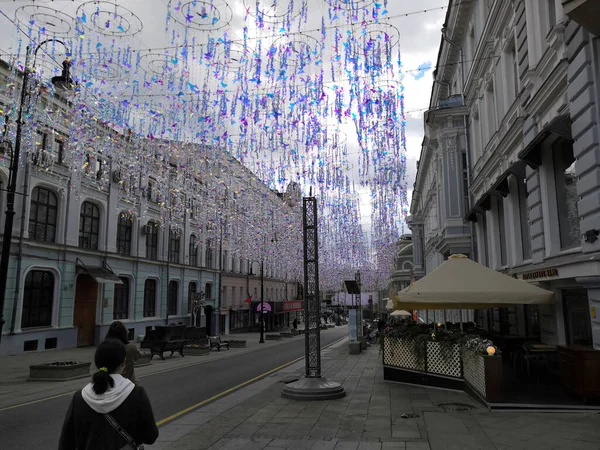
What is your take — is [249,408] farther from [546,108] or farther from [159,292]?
[159,292]

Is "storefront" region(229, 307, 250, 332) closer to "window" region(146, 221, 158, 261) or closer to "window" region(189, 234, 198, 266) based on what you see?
"window" region(189, 234, 198, 266)

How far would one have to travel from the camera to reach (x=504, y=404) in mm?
9312

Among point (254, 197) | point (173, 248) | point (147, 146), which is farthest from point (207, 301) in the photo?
point (147, 146)

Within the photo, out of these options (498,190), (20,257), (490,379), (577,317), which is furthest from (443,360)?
(20,257)

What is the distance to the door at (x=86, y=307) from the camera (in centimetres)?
3045

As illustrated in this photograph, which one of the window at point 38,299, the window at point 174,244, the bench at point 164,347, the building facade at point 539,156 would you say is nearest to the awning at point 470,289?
the building facade at point 539,156

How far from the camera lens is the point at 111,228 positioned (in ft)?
106

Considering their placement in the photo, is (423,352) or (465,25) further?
(465,25)

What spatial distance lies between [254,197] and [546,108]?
2507cm

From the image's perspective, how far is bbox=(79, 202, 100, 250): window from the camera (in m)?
30.3

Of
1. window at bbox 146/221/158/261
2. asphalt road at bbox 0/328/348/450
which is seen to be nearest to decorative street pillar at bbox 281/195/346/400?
asphalt road at bbox 0/328/348/450

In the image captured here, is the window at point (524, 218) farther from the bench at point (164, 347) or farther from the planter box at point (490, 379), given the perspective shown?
the bench at point (164, 347)

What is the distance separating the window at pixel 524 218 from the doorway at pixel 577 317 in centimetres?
354

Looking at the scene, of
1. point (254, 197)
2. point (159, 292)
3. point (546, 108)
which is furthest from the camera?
point (159, 292)
